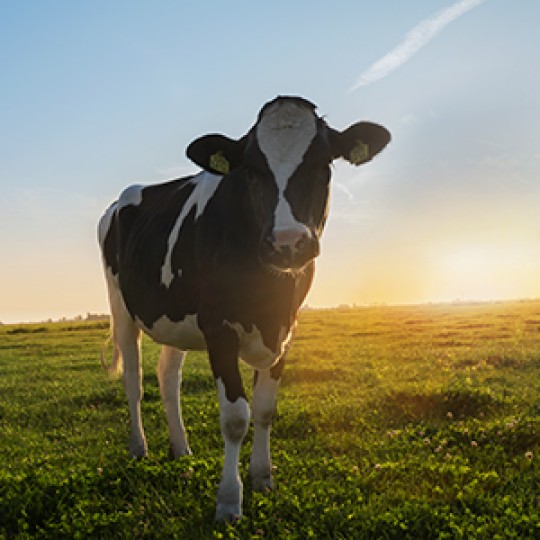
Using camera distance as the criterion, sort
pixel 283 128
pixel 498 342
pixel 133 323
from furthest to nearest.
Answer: pixel 498 342
pixel 133 323
pixel 283 128

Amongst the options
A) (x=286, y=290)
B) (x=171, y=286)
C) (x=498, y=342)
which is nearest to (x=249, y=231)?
(x=286, y=290)

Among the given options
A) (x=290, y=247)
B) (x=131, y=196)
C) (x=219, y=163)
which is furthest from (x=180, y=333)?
(x=131, y=196)

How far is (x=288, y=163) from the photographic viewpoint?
5695 millimetres

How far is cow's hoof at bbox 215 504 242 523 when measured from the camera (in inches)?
221

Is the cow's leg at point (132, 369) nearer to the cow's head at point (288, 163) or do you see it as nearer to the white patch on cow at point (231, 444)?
the white patch on cow at point (231, 444)

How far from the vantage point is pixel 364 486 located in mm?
6391

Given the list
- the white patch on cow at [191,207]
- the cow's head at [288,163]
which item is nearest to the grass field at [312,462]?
the white patch on cow at [191,207]

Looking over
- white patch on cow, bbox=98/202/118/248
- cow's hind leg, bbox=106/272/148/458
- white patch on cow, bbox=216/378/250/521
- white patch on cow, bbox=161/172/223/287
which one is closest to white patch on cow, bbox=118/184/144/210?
white patch on cow, bbox=98/202/118/248

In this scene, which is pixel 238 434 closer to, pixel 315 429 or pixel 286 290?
→ pixel 286 290

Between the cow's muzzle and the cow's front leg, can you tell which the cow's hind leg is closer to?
the cow's front leg

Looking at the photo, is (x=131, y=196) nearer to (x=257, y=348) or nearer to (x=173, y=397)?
(x=173, y=397)

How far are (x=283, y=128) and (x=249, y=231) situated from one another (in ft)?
3.18

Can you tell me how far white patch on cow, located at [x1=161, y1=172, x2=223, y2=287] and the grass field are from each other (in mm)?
2041

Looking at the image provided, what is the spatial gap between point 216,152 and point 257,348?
1.91 metres
